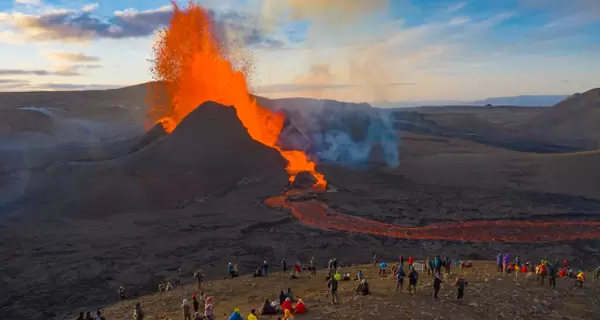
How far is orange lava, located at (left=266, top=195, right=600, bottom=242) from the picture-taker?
38.6m

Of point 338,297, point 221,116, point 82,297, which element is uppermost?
point 221,116

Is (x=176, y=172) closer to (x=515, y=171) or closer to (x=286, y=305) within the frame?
(x=286, y=305)

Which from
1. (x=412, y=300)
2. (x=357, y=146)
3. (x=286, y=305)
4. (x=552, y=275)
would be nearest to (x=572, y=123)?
(x=357, y=146)

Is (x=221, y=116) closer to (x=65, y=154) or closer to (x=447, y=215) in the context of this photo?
(x=447, y=215)

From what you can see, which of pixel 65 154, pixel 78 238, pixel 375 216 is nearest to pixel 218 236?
pixel 78 238

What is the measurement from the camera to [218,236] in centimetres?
3728

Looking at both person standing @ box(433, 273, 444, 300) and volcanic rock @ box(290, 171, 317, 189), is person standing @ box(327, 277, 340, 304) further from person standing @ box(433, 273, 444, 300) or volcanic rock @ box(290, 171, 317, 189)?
volcanic rock @ box(290, 171, 317, 189)

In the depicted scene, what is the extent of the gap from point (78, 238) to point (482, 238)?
3144 cm

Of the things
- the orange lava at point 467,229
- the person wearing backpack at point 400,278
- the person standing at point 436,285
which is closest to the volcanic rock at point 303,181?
the orange lava at point 467,229

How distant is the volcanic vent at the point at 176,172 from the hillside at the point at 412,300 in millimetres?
21848

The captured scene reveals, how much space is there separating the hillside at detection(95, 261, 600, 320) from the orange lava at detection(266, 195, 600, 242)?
13444 mm

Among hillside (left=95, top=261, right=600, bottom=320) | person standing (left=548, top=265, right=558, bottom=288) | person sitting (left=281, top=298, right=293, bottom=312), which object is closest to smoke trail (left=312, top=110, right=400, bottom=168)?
hillside (left=95, top=261, right=600, bottom=320)

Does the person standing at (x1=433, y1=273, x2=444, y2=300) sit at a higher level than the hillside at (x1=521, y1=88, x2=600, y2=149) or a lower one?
lower

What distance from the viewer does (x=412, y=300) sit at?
734 inches
